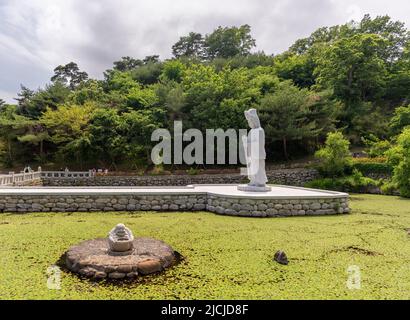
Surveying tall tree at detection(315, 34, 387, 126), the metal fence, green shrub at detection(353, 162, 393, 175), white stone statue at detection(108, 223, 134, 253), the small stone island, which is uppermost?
tall tree at detection(315, 34, 387, 126)

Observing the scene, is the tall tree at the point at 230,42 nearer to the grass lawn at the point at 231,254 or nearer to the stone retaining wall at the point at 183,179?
the stone retaining wall at the point at 183,179

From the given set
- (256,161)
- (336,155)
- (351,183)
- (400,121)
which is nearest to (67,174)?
(256,161)

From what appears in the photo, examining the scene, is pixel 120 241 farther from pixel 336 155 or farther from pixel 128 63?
pixel 128 63

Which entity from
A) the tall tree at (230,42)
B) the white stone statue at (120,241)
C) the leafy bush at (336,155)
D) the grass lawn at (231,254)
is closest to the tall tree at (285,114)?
the leafy bush at (336,155)

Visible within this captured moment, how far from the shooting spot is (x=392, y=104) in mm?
26047

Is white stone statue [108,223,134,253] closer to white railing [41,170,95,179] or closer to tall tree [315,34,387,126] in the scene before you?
white railing [41,170,95,179]

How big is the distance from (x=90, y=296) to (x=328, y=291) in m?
3.14

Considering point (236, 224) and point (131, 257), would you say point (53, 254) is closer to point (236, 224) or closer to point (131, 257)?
point (131, 257)

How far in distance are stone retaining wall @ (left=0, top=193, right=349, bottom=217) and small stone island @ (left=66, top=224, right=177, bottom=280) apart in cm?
386

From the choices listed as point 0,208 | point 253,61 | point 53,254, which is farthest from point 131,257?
point 253,61

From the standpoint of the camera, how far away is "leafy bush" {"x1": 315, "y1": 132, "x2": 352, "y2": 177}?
15367 mm

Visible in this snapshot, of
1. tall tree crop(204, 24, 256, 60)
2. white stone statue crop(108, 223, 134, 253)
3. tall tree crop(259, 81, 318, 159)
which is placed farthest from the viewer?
tall tree crop(204, 24, 256, 60)

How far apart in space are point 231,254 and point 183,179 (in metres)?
12.2

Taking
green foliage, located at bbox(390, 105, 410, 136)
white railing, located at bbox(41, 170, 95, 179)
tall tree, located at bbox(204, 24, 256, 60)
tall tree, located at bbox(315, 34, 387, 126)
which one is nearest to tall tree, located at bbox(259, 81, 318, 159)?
tall tree, located at bbox(315, 34, 387, 126)
